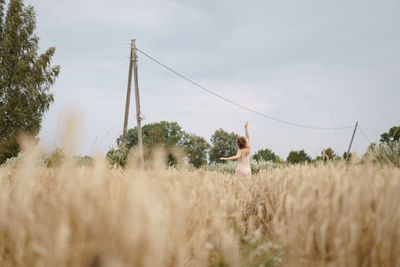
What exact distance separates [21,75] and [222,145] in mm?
51281

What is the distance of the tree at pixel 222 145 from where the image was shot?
226 feet

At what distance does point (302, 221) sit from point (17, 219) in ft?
5.14

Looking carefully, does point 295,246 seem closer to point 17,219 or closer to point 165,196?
point 165,196

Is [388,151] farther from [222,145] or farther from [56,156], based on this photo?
[222,145]

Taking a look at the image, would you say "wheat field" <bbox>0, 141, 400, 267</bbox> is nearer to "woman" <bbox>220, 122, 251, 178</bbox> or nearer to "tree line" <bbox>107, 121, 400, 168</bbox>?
"woman" <bbox>220, 122, 251, 178</bbox>

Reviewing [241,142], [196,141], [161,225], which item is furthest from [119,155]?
[196,141]

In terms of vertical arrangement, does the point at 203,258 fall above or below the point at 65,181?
below

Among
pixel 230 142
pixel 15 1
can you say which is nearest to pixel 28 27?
pixel 15 1

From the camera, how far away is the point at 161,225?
1089mm

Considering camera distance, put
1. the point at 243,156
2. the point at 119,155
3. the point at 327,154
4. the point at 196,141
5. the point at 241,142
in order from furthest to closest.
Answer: the point at 196,141, the point at 119,155, the point at 241,142, the point at 243,156, the point at 327,154

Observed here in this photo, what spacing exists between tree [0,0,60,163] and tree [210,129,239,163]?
4901 centimetres

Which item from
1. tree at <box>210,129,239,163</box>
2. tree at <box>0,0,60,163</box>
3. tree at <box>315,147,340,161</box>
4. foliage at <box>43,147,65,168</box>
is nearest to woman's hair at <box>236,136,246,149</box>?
tree at <box>315,147,340,161</box>

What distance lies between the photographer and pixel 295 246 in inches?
67.0

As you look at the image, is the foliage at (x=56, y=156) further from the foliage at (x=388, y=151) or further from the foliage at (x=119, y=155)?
the foliage at (x=119, y=155)
